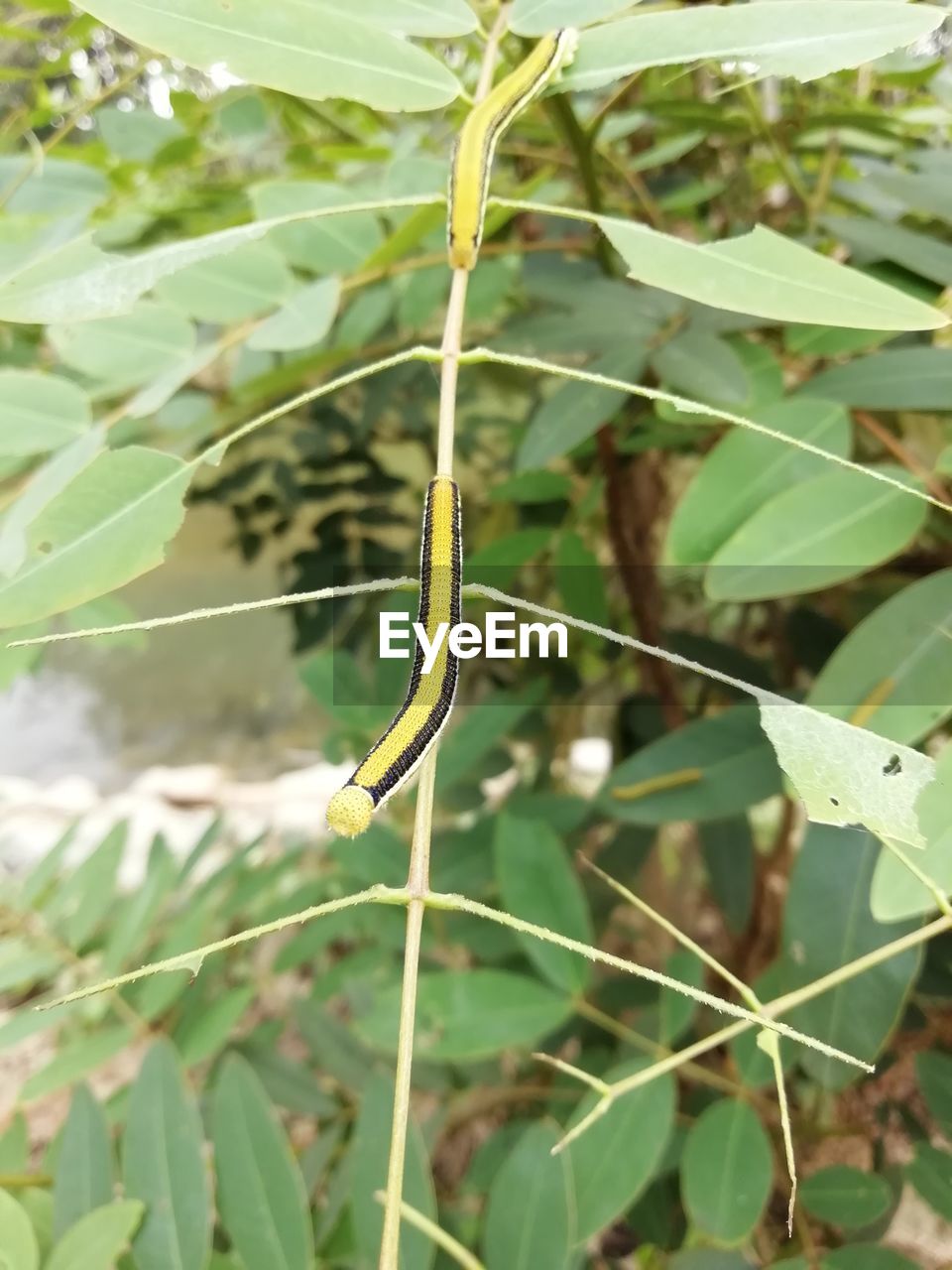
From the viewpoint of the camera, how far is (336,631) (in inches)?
36.5

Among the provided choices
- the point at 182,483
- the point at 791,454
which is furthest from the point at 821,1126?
the point at 182,483

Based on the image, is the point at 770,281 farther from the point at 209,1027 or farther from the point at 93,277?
the point at 209,1027

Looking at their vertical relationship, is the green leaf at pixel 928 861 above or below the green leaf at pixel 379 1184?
above

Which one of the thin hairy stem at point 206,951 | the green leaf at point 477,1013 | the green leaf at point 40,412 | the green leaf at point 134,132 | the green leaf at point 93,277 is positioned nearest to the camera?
the thin hairy stem at point 206,951

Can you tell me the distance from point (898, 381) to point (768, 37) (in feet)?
0.56

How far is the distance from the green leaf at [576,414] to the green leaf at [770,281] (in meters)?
0.19

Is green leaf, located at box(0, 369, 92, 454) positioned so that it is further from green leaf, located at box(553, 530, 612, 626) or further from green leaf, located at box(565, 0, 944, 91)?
green leaf, located at box(553, 530, 612, 626)

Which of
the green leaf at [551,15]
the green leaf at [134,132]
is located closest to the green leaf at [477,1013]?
the green leaf at [551,15]

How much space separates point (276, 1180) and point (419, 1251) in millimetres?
72

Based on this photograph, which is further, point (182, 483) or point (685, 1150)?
point (685, 1150)

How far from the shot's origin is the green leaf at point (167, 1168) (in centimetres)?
36

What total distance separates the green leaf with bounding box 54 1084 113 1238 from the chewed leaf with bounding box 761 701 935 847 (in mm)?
376

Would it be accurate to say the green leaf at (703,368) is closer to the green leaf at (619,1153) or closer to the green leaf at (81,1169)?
the green leaf at (619,1153)

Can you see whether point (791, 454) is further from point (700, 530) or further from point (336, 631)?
point (336, 631)
